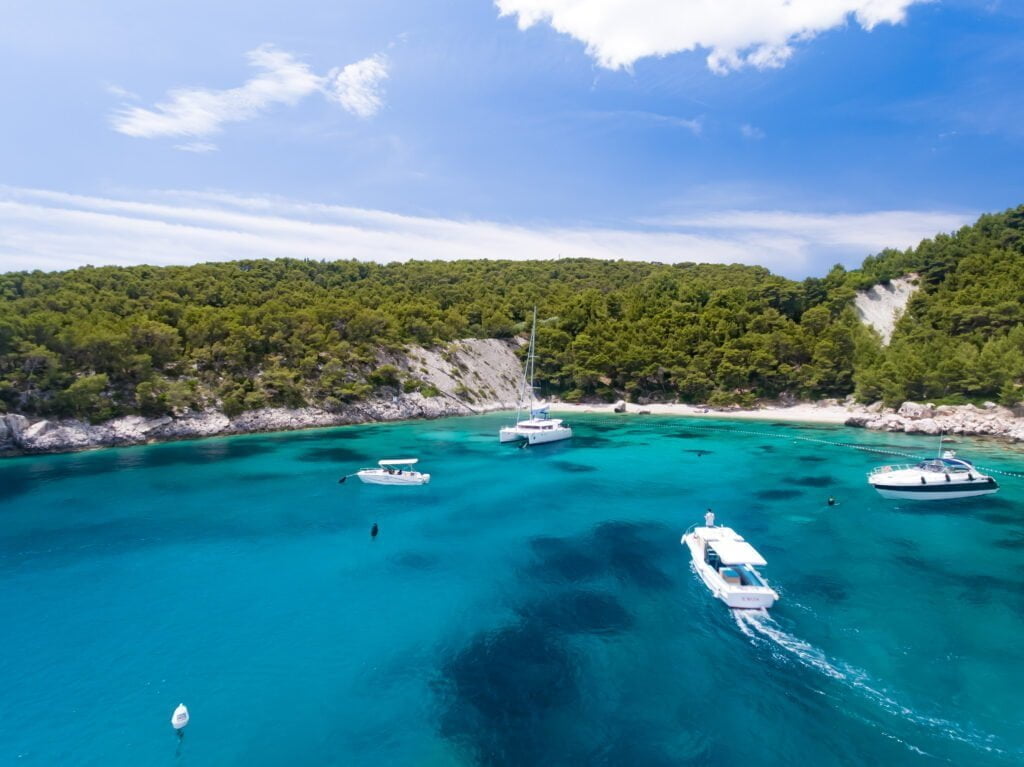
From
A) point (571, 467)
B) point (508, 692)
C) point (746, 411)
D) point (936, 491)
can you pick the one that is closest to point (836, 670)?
point (508, 692)

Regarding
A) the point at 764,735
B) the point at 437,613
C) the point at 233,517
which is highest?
the point at 764,735

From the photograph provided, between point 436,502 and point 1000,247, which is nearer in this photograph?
point 436,502

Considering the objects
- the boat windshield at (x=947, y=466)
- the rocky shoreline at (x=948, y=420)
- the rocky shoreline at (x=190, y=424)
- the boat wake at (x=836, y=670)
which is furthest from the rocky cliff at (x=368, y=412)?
the boat wake at (x=836, y=670)

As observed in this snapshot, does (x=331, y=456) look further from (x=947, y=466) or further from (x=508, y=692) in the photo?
(x=947, y=466)

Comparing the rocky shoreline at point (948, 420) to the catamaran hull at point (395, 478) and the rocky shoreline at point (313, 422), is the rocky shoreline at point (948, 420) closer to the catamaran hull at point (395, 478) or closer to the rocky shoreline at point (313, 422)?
the rocky shoreline at point (313, 422)

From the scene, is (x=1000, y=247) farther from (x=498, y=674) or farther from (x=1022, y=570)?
(x=498, y=674)

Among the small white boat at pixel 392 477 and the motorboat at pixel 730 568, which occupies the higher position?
the motorboat at pixel 730 568

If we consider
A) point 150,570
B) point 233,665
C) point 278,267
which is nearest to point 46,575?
point 150,570
